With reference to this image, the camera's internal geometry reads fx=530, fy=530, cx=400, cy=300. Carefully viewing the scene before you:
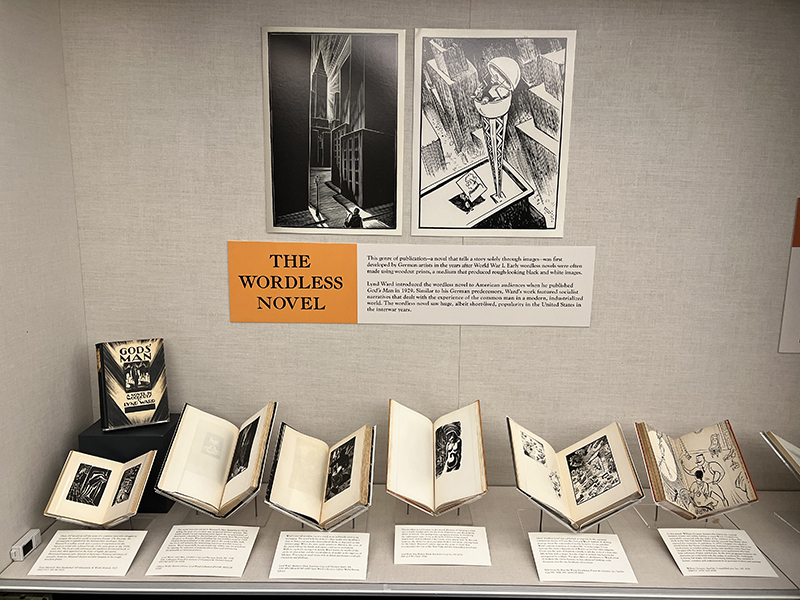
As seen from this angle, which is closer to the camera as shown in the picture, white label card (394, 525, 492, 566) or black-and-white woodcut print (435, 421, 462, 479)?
white label card (394, 525, 492, 566)

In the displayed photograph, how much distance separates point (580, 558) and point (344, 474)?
0.60 metres

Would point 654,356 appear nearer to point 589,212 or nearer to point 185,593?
point 589,212

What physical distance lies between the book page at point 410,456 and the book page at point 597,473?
0.37 m

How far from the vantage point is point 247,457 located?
135cm

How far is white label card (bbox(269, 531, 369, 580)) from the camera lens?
1.19 m

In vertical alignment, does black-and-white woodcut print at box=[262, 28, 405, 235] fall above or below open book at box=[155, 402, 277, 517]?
above

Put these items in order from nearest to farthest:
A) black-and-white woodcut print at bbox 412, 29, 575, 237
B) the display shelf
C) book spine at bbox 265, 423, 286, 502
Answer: the display shelf → book spine at bbox 265, 423, 286, 502 → black-and-white woodcut print at bbox 412, 29, 575, 237

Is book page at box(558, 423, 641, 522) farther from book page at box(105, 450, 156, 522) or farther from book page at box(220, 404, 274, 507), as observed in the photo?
book page at box(105, 450, 156, 522)

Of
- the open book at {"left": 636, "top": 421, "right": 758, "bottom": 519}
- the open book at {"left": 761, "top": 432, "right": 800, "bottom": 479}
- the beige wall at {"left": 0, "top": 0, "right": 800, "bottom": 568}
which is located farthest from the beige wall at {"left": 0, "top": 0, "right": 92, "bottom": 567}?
the open book at {"left": 761, "top": 432, "right": 800, "bottom": 479}

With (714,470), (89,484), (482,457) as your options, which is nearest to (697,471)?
(714,470)

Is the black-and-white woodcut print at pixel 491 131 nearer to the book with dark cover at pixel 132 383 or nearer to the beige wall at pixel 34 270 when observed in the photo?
the book with dark cover at pixel 132 383

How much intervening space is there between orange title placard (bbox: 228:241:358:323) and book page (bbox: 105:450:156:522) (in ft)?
1.44

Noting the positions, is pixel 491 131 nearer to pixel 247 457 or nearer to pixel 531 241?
pixel 531 241

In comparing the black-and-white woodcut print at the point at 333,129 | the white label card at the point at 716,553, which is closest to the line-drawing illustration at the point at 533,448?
the white label card at the point at 716,553
